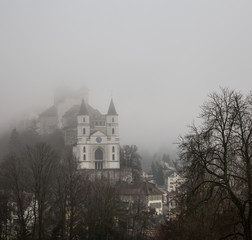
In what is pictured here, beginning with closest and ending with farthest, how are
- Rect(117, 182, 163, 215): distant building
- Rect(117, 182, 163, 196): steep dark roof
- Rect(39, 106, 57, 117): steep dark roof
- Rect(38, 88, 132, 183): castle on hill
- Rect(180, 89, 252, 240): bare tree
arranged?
Rect(180, 89, 252, 240): bare tree → Rect(117, 182, 163, 215): distant building → Rect(117, 182, 163, 196): steep dark roof → Rect(38, 88, 132, 183): castle on hill → Rect(39, 106, 57, 117): steep dark roof

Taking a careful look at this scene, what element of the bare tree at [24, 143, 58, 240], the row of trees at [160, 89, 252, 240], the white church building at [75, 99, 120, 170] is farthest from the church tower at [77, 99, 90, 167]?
the row of trees at [160, 89, 252, 240]

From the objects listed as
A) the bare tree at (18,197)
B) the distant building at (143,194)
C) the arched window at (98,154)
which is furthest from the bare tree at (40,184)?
the arched window at (98,154)

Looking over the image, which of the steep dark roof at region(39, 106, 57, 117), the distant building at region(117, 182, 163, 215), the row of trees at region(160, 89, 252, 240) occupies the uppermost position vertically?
the steep dark roof at region(39, 106, 57, 117)

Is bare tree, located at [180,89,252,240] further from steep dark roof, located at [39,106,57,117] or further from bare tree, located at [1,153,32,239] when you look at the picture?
steep dark roof, located at [39,106,57,117]

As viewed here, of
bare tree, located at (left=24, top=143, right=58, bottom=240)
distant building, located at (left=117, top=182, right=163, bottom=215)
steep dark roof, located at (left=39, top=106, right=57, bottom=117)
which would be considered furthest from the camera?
steep dark roof, located at (left=39, top=106, right=57, bottom=117)

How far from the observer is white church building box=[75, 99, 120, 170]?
89562 mm

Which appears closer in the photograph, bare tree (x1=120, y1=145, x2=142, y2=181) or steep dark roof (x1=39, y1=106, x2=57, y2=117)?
bare tree (x1=120, y1=145, x2=142, y2=181)

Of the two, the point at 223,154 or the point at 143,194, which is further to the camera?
the point at 143,194

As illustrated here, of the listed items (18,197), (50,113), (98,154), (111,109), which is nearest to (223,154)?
(18,197)

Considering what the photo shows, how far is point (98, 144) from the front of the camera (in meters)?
91.2

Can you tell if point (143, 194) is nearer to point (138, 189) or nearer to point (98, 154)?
point (138, 189)

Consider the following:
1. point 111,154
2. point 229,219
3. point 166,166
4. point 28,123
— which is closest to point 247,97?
point 229,219

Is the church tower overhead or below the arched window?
overhead

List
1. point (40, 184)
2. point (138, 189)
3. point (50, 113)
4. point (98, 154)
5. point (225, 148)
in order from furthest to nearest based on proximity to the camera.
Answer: point (50, 113), point (98, 154), point (138, 189), point (40, 184), point (225, 148)
